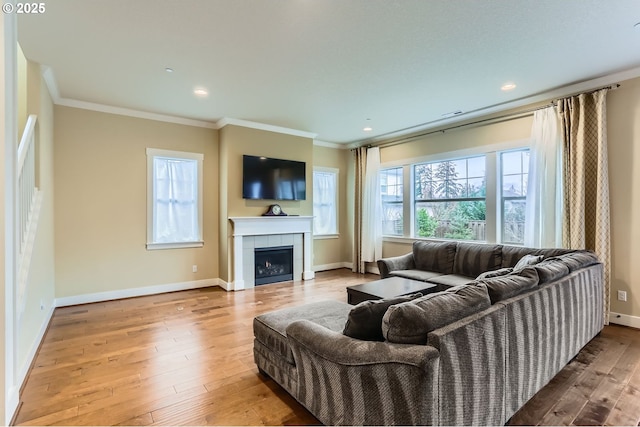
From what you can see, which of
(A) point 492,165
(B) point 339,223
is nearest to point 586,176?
(A) point 492,165

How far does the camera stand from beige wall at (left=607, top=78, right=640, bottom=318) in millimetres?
3387

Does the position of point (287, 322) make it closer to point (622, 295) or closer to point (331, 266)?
point (622, 295)

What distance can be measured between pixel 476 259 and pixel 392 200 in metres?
2.36

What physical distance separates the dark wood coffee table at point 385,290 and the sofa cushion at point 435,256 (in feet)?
2.75

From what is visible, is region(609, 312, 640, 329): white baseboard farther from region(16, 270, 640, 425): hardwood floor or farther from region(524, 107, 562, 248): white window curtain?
region(524, 107, 562, 248): white window curtain

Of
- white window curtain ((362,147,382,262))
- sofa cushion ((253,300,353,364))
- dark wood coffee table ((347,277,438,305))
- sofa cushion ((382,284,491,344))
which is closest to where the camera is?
sofa cushion ((382,284,491,344))

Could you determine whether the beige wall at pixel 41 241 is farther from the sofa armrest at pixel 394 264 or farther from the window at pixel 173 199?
the sofa armrest at pixel 394 264

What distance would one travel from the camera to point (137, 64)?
318cm

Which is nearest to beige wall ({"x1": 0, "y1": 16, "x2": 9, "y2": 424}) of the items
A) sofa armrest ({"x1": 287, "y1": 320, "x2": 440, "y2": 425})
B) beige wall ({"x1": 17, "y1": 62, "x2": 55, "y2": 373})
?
beige wall ({"x1": 17, "y1": 62, "x2": 55, "y2": 373})

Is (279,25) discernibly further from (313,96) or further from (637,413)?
(637,413)

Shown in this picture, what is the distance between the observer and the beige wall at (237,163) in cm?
512

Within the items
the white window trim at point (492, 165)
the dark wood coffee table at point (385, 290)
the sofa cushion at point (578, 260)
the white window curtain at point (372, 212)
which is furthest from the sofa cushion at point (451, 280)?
the white window curtain at point (372, 212)

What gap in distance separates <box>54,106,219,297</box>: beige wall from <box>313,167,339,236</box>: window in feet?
8.52

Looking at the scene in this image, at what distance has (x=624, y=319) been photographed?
3.46 meters
